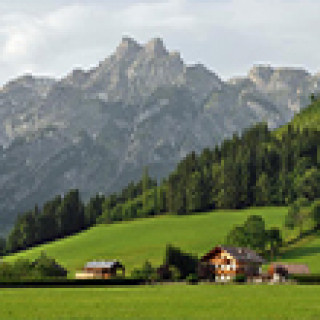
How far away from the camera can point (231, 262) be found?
18150cm

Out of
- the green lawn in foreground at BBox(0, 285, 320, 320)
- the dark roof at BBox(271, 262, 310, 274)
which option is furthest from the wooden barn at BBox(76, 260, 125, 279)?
the green lawn in foreground at BBox(0, 285, 320, 320)

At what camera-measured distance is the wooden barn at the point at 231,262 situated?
181 m

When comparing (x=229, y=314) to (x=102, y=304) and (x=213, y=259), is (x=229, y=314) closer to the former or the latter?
(x=102, y=304)

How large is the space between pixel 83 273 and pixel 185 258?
106 ft

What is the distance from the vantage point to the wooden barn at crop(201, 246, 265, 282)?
593 ft

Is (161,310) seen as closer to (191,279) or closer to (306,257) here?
(191,279)

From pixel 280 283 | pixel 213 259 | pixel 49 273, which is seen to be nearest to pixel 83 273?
pixel 49 273

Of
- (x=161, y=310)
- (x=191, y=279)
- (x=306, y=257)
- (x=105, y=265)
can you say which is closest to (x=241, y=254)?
(x=306, y=257)

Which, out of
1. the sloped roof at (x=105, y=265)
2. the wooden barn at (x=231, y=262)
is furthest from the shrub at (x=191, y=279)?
the sloped roof at (x=105, y=265)

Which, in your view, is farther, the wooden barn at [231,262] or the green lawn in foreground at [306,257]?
the wooden barn at [231,262]

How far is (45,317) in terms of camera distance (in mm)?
51781

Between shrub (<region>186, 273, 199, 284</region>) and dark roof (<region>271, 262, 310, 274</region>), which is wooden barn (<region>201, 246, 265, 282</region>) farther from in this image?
shrub (<region>186, 273, 199, 284</region>)

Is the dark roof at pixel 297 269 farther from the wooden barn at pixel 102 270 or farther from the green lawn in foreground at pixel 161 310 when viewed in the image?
the green lawn in foreground at pixel 161 310

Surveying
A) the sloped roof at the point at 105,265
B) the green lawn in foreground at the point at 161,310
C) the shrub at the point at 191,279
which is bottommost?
the shrub at the point at 191,279
